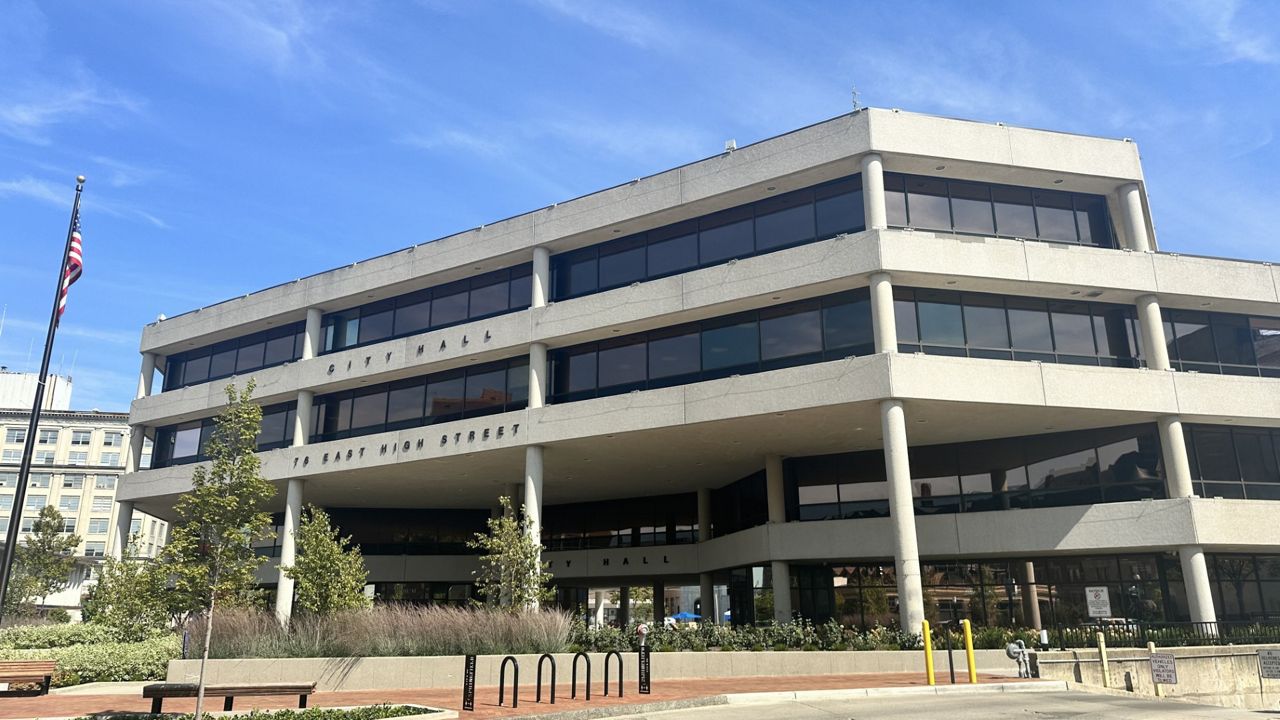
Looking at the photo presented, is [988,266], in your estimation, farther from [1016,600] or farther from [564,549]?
[564,549]

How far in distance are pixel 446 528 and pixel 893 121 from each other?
102 ft

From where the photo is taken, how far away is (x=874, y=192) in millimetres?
27625

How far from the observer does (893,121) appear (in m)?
28.2

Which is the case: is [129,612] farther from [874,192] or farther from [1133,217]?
[1133,217]

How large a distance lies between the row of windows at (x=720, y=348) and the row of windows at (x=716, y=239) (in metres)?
2.32

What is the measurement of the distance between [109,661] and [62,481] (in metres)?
88.9

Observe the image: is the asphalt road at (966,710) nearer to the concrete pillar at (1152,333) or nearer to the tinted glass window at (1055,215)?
the concrete pillar at (1152,333)

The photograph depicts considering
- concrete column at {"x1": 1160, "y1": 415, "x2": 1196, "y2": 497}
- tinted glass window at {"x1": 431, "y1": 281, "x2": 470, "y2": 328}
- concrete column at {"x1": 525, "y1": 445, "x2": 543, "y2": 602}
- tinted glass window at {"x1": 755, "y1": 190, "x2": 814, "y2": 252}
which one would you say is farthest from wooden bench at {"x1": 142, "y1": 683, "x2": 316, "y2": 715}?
concrete column at {"x1": 1160, "y1": 415, "x2": 1196, "y2": 497}

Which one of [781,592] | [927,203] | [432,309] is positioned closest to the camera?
[927,203]

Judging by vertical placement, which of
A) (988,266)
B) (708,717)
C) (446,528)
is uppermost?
(988,266)

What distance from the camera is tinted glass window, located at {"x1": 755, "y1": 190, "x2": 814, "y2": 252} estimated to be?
29.7m

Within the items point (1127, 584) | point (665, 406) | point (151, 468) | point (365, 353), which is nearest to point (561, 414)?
point (665, 406)

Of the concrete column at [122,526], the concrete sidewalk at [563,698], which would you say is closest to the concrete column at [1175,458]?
the concrete sidewalk at [563,698]

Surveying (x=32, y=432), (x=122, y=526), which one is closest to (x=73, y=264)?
(x=32, y=432)
